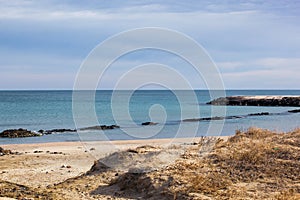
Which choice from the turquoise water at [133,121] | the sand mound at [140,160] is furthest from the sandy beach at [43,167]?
the turquoise water at [133,121]

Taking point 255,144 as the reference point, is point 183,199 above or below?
below

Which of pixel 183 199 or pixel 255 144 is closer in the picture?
pixel 183 199

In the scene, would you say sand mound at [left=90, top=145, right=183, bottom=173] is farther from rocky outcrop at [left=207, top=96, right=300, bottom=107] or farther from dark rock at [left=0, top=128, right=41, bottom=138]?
rocky outcrop at [left=207, top=96, right=300, bottom=107]

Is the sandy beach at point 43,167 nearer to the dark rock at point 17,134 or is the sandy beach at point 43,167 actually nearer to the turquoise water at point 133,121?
the turquoise water at point 133,121

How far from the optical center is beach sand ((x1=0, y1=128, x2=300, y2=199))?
882 cm

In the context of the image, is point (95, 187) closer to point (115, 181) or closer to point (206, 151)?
point (115, 181)

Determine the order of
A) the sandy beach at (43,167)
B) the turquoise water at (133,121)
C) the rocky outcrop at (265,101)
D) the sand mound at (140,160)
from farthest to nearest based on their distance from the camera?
the rocky outcrop at (265,101) → the turquoise water at (133,121) → the sandy beach at (43,167) → the sand mound at (140,160)

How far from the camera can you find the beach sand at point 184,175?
882 centimetres

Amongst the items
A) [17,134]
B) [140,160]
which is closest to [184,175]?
[140,160]

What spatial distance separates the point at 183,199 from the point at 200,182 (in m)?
0.66

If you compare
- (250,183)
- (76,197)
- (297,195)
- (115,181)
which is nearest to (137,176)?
(115,181)

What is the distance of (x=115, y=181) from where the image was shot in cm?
1030

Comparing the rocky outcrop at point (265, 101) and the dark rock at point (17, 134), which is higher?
the rocky outcrop at point (265, 101)

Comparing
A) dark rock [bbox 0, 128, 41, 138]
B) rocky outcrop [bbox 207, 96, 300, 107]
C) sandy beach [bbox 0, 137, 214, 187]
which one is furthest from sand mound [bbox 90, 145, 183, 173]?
rocky outcrop [bbox 207, 96, 300, 107]
